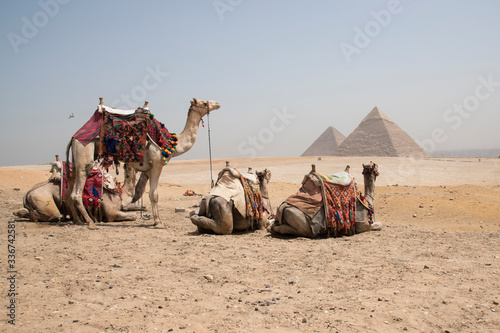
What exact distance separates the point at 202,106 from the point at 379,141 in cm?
8756

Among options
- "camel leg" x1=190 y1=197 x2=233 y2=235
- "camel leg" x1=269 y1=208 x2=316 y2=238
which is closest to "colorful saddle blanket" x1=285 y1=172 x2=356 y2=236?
"camel leg" x1=269 y1=208 x2=316 y2=238

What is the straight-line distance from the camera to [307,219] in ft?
25.7

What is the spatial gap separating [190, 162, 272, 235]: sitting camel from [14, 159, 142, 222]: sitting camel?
2393 millimetres

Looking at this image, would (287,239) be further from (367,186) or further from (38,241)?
(38,241)

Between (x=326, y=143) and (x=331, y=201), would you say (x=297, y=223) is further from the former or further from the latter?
(x=326, y=143)

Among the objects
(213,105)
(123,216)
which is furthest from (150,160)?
(213,105)

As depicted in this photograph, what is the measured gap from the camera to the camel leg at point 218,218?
8.08 m

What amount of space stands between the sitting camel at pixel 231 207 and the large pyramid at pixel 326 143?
98646mm

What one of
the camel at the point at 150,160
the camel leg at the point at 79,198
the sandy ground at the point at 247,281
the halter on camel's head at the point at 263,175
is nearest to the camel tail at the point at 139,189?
the camel at the point at 150,160

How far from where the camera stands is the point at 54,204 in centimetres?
945

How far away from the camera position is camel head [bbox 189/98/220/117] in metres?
10.1

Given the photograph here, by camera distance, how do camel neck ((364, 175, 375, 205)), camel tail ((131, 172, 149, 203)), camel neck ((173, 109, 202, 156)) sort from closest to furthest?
camel neck ((364, 175, 375, 205)) < camel neck ((173, 109, 202, 156)) < camel tail ((131, 172, 149, 203))

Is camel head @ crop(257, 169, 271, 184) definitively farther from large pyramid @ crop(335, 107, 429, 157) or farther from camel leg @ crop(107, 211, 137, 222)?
large pyramid @ crop(335, 107, 429, 157)

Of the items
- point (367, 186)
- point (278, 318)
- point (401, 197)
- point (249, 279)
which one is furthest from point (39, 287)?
point (401, 197)
